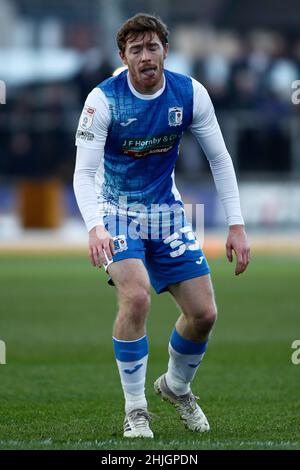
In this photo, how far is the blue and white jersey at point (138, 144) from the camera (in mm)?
6672

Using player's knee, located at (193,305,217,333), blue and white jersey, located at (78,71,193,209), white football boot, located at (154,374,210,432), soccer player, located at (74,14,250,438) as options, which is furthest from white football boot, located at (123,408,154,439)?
blue and white jersey, located at (78,71,193,209)

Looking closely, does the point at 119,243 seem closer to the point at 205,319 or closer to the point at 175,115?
the point at 205,319

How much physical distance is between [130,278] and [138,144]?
0.82m

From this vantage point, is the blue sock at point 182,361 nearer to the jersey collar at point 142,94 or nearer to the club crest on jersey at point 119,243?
the club crest on jersey at point 119,243

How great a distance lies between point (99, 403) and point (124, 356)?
138 cm

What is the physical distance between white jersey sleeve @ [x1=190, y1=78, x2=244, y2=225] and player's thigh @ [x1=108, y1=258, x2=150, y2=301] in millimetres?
718

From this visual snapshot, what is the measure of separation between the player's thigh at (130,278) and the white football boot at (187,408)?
89 centimetres

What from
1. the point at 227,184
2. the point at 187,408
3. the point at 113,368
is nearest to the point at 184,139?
the point at 113,368

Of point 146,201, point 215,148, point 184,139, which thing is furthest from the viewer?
point 184,139

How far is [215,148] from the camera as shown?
703cm

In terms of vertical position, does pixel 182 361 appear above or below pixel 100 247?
below

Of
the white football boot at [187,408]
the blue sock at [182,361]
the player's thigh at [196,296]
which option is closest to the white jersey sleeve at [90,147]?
the player's thigh at [196,296]

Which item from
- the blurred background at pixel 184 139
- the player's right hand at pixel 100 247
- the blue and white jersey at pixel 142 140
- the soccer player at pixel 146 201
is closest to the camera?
the player's right hand at pixel 100 247

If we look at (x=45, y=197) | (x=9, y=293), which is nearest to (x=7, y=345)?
(x=9, y=293)
